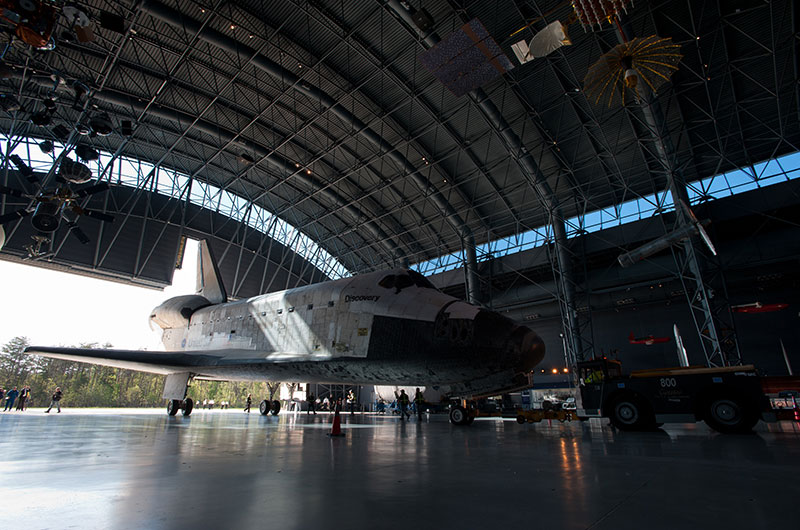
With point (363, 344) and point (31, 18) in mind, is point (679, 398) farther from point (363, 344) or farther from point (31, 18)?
point (31, 18)

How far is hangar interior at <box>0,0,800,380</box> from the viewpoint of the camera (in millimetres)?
12516

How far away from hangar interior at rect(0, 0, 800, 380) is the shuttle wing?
555 centimetres

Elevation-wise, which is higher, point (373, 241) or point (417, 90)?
point (417, 90)

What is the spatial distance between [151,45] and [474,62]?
12.7 m

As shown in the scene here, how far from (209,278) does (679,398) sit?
14.5m

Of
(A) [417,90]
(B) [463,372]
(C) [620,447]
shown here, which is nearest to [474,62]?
(A) [417,90]

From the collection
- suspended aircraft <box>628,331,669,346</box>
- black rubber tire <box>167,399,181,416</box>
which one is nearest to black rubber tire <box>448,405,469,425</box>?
black rubber tire <box>167,399,181,416</box>

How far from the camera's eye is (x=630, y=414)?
23.3 ft

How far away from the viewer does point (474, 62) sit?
1070cm

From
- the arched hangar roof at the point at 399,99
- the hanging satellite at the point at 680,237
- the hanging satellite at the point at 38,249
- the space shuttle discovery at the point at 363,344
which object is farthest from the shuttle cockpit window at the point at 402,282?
the hanging satellite at the point at 38,249

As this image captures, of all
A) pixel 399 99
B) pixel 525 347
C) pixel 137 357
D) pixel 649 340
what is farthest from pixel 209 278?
pixel 649 340

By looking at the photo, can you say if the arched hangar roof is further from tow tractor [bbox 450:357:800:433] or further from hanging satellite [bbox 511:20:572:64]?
tow tractor [bbox 450:357:800:433]

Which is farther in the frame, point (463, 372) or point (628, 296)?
point (628, 296)

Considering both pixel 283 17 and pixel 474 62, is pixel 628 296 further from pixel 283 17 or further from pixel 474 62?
pixel 283 17
